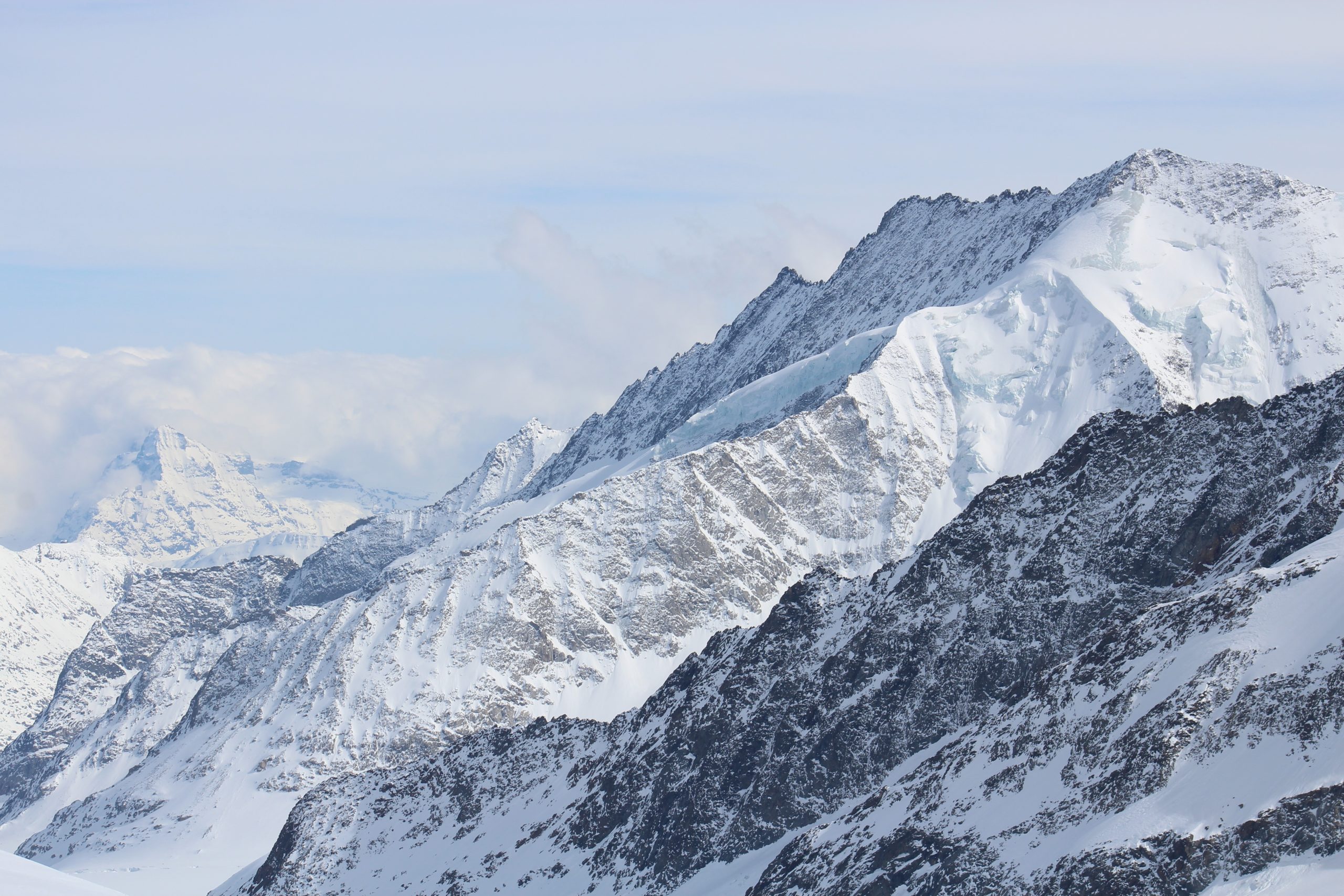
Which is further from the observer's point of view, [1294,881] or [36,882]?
[1294,881]

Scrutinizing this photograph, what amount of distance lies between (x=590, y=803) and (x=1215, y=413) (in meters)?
79.3

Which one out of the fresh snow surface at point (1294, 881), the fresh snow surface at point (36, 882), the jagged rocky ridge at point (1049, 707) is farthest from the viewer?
the jagged rocky ridge at point (1049, 707)

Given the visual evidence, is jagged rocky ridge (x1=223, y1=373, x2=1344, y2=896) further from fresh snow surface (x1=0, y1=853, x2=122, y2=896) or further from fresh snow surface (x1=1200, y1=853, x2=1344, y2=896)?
fresh snow surface (x1=0, y1=853, x2=122, y2=896)

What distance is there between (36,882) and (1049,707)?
7661 centimetres

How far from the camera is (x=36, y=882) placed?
93.3m

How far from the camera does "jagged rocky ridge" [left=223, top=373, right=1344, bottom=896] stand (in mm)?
116188

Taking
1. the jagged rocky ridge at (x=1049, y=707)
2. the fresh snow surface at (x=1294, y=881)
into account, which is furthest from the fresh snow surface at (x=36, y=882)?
the fresh snow surface at (x=1294, y=881)

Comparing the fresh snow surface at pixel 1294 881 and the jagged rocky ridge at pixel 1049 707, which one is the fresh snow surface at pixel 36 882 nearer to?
the jagged rocky ridge at pixel 1049 707

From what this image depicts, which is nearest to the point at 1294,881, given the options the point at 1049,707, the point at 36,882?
the point at 1049,707

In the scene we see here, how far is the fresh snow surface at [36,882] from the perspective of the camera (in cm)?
9006

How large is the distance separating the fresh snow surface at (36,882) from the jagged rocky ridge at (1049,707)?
5997 centimetres

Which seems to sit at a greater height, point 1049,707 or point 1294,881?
point 1049,707

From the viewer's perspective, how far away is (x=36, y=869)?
329ft

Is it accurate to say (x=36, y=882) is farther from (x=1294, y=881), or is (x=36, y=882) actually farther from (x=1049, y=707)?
(x=1049, y=707)
